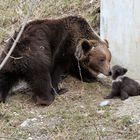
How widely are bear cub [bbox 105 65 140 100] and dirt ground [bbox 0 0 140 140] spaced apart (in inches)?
5.6

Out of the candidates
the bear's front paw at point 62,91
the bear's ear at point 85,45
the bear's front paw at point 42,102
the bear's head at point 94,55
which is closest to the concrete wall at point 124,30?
the bear's head at point 94,55

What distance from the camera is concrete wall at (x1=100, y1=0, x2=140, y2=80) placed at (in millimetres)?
7281

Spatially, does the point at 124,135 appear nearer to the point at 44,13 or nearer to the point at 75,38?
the point at 75,38

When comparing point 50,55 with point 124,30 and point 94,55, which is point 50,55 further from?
point 124,30

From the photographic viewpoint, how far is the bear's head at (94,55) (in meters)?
7.53

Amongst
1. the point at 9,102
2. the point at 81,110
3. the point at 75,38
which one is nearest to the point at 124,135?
the point at 81,110

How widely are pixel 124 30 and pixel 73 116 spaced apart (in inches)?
76.5

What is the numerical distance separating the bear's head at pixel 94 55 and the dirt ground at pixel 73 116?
0.90ft

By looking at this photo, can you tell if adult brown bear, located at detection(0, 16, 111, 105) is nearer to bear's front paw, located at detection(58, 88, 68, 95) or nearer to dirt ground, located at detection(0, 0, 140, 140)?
bear's front paw, located at detection(58, 88, 68, 95)

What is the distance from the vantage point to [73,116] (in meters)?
6.13

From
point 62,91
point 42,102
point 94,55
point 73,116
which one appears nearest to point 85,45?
point 94,55

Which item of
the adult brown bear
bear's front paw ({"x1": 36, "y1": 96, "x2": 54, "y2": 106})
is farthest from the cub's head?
bear's front paw ({"x1": 36, "y1": 96, "x2": 54, "y2": 106})

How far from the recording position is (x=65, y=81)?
25.5 feet

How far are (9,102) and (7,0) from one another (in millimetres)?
4647
